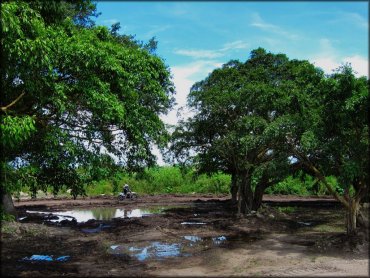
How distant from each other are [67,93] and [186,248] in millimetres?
7050

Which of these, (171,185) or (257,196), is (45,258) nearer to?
(257,196)

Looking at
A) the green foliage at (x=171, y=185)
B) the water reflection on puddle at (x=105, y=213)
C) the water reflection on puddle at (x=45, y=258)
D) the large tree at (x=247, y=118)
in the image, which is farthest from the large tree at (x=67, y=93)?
the green foliage at (x=171, y=185)

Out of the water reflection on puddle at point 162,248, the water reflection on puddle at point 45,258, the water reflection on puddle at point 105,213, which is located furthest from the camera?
the water reflection on puddle at point 105,213

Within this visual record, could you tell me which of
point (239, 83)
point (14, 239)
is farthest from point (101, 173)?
point (239, 83)

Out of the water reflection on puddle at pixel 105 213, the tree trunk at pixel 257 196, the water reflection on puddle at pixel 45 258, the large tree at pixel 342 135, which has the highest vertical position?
the large tree at pixel 342 135

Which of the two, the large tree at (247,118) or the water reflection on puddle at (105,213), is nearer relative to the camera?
the large tree at (247,118)

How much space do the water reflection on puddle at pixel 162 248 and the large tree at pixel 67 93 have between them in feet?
12.9

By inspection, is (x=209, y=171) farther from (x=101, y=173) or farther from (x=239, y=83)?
(x=101, y=173)

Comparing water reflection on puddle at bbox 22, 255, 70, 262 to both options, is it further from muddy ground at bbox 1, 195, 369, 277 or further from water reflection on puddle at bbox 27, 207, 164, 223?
water reflection on puddle at bbox 27, 207, 164, 223

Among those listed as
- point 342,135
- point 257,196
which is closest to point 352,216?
point 342,135

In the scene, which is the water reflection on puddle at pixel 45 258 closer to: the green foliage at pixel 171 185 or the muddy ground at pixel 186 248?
the muddy ground at pixel 186 248

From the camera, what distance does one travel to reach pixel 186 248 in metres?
14.9

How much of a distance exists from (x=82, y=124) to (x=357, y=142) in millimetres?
10831

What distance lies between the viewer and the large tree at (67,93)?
11.1m
